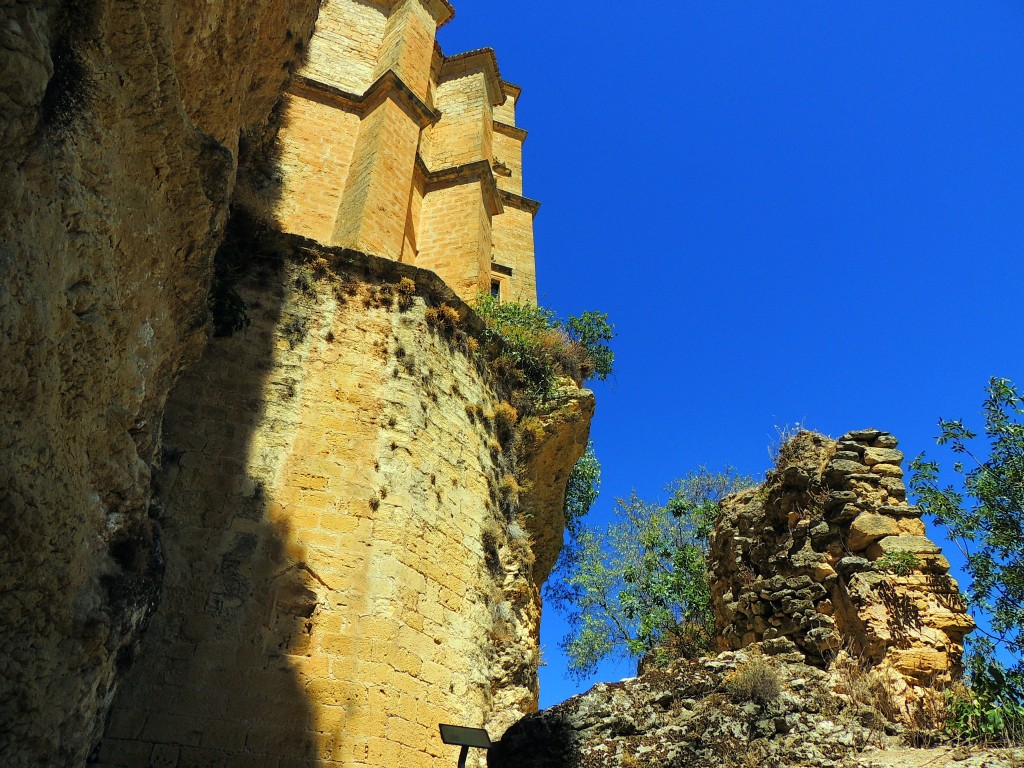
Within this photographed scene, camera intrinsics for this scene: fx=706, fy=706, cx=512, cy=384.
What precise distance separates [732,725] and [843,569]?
2.31m

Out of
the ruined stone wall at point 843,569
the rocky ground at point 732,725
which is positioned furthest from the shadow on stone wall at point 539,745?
the ruined stone wall at point 843,569

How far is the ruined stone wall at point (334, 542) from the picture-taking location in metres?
6.38

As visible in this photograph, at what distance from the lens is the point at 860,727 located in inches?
228

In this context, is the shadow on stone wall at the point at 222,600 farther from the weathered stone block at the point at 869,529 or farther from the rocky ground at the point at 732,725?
the weathered stone block at the point at 869,529

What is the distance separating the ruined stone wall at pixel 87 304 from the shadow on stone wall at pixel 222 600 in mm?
869

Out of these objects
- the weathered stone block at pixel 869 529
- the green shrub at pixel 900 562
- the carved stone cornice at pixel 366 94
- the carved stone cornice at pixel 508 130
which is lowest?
the green shrub at pixel 900 562

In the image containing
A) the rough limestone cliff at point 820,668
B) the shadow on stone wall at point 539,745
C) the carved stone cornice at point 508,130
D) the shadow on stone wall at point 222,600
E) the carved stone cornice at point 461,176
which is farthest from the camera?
the carved stone cornice at point 508,130

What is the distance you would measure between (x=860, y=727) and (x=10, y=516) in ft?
20.6

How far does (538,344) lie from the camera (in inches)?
447

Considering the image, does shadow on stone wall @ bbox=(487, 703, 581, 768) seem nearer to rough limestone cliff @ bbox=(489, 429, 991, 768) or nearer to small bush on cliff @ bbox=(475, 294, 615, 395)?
rough limestone cliff @ bbox=(489, 429, 991, 768)

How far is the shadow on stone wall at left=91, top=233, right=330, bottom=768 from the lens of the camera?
20.2 feet

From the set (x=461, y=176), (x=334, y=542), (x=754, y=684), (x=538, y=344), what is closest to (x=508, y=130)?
(x=461, y=176)

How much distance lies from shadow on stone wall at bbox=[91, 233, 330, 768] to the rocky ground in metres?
2.23

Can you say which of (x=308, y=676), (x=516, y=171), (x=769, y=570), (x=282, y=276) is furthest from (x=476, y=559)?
(x=516, y=171)
